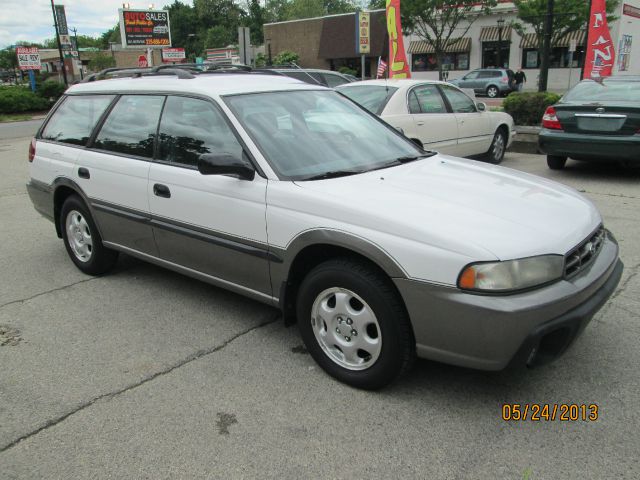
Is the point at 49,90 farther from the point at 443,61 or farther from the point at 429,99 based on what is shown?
the point at 429,99

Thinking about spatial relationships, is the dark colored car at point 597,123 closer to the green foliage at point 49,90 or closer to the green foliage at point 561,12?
the green foliage at point 561,12

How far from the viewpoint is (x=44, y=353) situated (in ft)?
12.0

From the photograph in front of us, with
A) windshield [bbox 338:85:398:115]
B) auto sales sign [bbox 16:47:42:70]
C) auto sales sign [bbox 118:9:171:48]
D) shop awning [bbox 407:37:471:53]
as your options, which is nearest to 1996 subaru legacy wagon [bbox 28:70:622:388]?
windshield [bbox 338:85:398:115]

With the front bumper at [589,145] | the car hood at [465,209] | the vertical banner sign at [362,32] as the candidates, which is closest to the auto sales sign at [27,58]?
the vertical banner sign at [362,32]

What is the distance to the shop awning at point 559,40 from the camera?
35.6m

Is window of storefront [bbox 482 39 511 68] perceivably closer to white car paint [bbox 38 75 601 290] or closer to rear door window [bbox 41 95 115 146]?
rear door window [bbox 41 95 115 146]

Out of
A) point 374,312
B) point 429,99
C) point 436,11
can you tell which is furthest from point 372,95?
point 436,11

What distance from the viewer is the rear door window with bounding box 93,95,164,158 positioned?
4.20 meters

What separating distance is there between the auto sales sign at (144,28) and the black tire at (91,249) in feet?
147

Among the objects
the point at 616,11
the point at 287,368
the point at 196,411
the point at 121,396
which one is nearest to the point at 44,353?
the point at 121,396

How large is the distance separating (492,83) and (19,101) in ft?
85.1

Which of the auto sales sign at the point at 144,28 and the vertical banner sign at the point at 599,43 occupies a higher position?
the auto sales sign at the point at 144,28

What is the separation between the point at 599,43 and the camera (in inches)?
543
